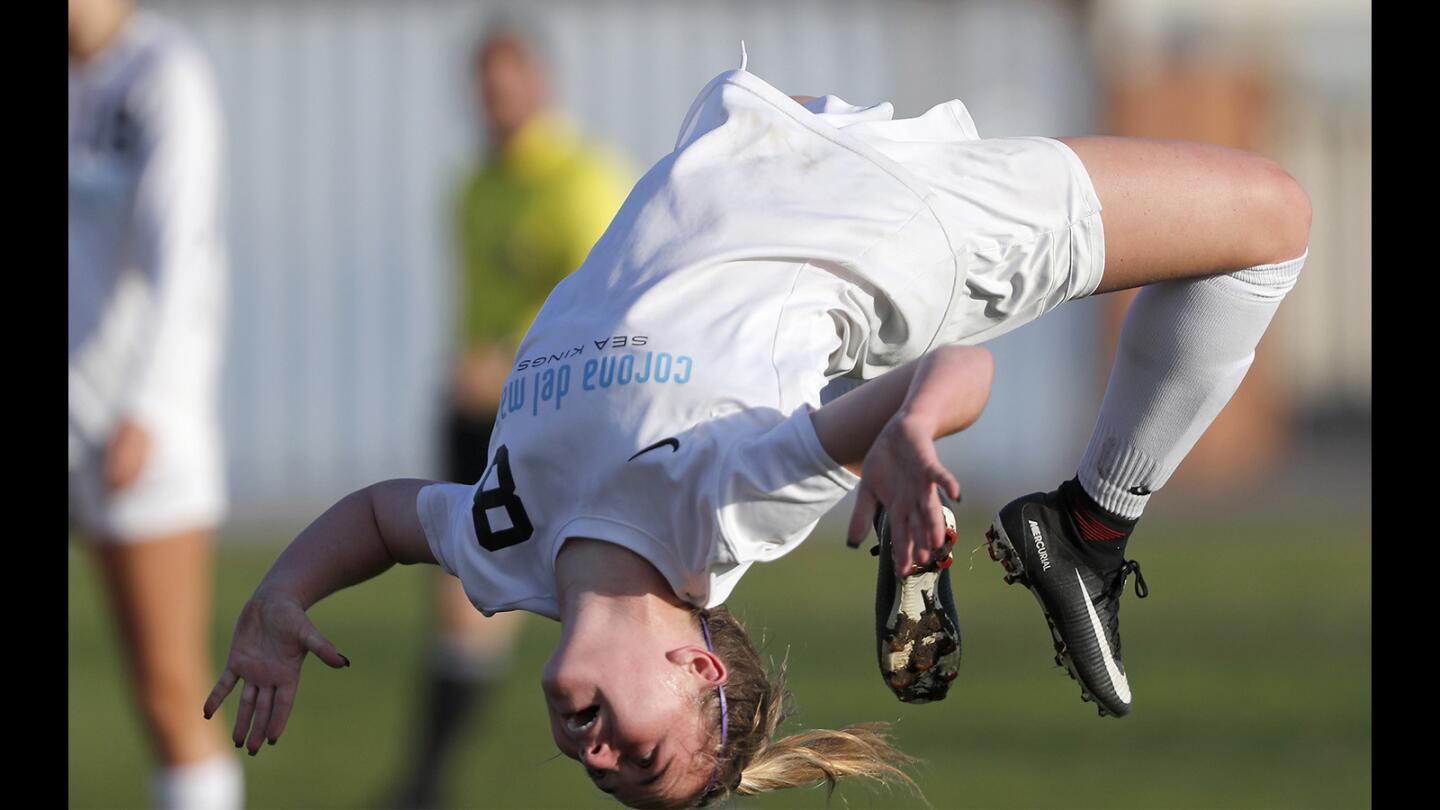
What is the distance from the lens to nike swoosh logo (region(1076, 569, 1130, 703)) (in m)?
4.55

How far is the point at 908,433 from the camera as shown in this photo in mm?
3316

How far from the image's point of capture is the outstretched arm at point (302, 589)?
13.5 feet

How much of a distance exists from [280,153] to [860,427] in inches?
547

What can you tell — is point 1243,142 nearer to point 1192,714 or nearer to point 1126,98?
point 1126,98

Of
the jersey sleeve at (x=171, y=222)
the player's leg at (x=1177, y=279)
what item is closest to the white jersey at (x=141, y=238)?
the jersey sleeve at (x=171, y=222)

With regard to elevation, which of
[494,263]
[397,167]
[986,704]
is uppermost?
[494,263]

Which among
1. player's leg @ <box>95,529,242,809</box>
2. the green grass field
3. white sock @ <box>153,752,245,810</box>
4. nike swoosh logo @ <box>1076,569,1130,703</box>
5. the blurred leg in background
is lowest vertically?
the green grass field

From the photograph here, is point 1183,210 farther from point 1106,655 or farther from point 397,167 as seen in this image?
point 397,167

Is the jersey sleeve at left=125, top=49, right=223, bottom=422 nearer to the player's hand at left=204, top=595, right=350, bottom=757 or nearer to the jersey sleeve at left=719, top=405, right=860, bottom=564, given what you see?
the player's hand at left=204, top=595, right=350, bottom=757

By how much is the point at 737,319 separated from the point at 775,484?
0.43m

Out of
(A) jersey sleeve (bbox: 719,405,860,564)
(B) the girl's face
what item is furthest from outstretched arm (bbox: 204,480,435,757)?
(A) jersey sleeve (bbox: 719,405,860,564)

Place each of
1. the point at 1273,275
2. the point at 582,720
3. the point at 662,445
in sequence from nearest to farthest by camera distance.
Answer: the point at 662,445
the point at 582,720
the point at 1273,275

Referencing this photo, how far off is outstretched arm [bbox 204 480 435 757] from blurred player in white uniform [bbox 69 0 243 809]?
161cm

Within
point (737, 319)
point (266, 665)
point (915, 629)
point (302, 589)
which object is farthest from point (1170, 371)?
point (266, 665)
